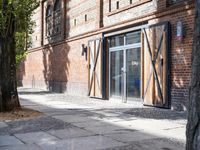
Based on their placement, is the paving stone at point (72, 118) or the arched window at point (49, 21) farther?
Answer: the arched window at point (49, 21)

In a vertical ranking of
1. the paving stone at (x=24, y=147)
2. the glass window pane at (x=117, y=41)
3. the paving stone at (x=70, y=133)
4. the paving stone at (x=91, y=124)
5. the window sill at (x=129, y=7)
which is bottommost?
the paving stone at (x=24, y=147)

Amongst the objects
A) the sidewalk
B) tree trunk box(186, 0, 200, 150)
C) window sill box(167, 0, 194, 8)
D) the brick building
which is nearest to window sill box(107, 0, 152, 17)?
the brick building

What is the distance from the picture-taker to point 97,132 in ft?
25.1

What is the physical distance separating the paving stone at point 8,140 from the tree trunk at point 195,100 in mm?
4161

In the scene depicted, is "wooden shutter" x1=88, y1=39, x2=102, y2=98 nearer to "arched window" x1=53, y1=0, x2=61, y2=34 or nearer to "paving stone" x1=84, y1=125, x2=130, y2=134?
"arched window" x1=53, y1=0, x2=61, y2=34

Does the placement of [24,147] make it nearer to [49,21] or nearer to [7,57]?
[7,57]

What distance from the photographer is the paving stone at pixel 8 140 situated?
6602 mm

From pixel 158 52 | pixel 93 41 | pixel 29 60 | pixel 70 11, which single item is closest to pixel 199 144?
pixel 158 52

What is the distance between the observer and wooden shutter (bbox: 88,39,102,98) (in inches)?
646

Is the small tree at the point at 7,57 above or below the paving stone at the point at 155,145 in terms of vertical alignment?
above

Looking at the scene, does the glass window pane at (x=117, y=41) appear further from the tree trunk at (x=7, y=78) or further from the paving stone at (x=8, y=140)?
the paving stone at (x=8, y=140)

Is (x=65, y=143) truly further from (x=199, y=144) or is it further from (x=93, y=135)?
(x=199, y=144)

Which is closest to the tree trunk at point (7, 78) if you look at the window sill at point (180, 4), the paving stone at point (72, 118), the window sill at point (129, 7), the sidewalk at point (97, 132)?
the sidewalk at point (97, 132)

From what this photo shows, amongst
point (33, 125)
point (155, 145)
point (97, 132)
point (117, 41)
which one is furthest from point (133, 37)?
point (155, 145)
